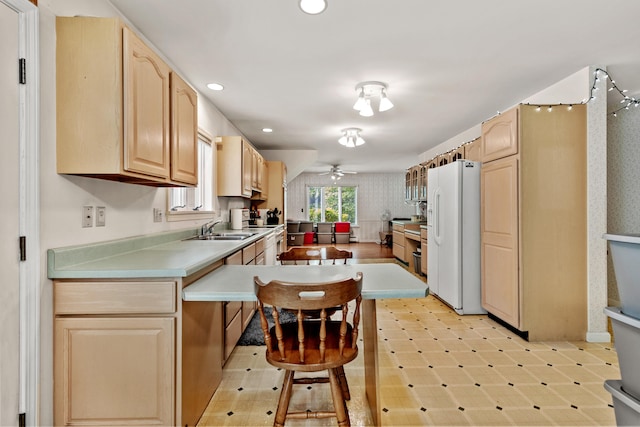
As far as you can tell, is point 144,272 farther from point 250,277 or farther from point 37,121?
point 37,121

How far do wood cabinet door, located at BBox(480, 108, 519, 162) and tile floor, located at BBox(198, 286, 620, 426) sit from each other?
1688 mm

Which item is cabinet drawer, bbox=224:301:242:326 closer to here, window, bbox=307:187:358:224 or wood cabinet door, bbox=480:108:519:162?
wood cabinet door, bbox=480:108:519:162

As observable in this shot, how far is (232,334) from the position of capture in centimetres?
252

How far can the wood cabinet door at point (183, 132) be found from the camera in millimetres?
2043

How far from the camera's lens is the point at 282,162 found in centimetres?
622

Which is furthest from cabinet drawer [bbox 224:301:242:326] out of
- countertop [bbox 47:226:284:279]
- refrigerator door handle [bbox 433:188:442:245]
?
refrigerator door handle [bbox 433:188:442:245]

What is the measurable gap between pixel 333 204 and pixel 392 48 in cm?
883

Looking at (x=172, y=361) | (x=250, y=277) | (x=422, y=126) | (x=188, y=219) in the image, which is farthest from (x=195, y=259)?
(x=422, y=126)

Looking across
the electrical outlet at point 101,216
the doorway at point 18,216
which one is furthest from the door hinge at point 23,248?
the electrical outlet at point 101,216

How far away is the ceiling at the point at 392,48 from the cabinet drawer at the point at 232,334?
210 centimetres

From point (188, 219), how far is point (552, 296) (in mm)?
3336

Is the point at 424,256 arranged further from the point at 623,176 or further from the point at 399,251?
the point at 623,176

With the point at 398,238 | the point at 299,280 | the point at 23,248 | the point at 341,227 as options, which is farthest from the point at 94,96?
the point at 341,227

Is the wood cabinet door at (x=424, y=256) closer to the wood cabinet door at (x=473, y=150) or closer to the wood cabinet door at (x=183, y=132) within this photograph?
the wood cabinet door at (x=473, y=150)
